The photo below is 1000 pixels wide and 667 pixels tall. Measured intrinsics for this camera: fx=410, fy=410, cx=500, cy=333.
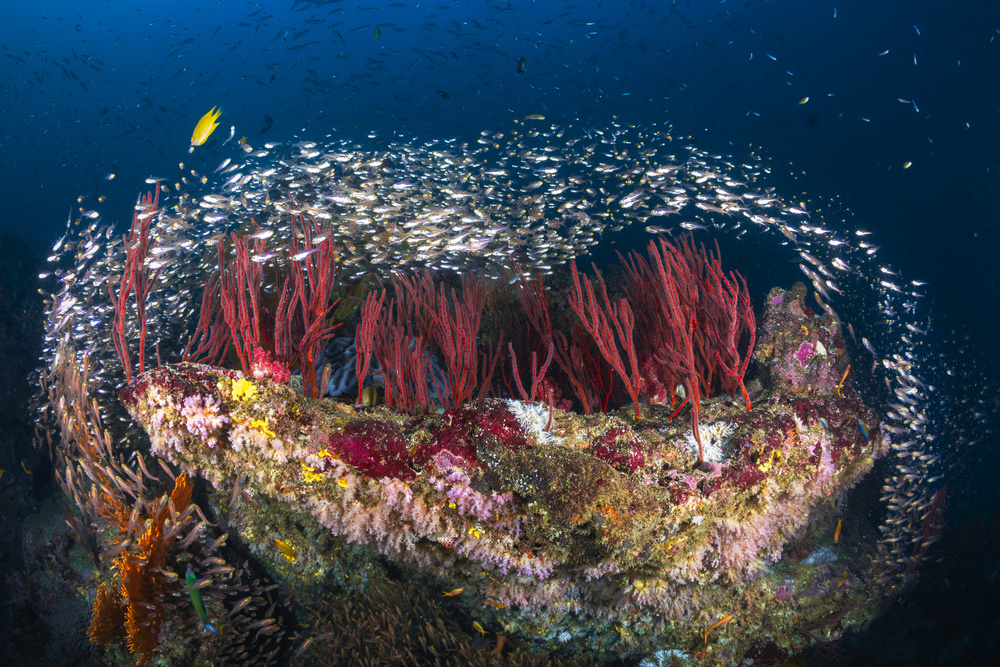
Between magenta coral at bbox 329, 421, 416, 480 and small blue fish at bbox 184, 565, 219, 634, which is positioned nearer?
magenta coral at bbox 329, 421, 416, 480

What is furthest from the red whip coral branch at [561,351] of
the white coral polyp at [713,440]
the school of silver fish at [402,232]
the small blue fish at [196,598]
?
the small blue fish at [196,598]

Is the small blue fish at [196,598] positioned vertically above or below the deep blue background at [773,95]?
below

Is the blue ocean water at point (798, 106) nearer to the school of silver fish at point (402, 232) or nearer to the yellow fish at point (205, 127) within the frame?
the school of silver fish at point (402, 232)

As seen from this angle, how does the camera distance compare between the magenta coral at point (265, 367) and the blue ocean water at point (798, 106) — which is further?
the blue ocean water at point (798, 106)

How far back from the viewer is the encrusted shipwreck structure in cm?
275

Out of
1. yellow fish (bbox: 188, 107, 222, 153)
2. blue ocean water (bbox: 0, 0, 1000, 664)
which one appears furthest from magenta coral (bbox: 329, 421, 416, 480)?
blue ocean water (bbox: 0, 0, 1000, 664)

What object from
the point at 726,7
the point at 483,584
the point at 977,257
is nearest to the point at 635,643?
the point at 483,584

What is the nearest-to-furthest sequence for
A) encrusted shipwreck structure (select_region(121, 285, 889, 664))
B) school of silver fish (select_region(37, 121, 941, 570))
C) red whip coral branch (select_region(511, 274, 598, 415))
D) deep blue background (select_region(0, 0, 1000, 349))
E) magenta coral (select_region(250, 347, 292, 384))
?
encrusted shipwreck structure (select_region(121, 285, 889, 664)) < magenta coral (select_region(250, 347, 292, 384)) < red whip coral branch (select_region(511, 274, 598, 415)) < school of silver fish (select_region(37, 121, 941, 570)) < deep blue background (select_region(0, 0, 1000, 349))

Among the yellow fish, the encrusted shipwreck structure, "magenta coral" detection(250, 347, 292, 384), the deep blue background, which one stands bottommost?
the encrusted shipwreck structure

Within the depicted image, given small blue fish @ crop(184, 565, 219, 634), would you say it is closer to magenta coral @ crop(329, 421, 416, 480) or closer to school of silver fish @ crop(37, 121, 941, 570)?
magenta coral @ crop(329, 421, 416, 480)

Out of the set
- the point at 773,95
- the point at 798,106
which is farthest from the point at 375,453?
the point at 773,95

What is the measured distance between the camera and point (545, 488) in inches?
104

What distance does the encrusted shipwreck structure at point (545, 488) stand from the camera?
275 cm

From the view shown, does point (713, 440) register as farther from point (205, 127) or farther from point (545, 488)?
point (205, 127)
